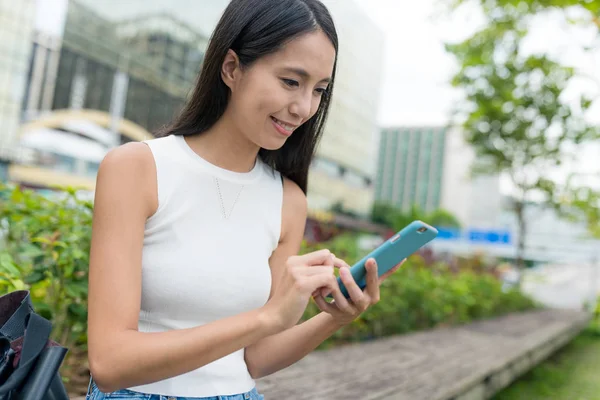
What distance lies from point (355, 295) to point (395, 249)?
4.8 inches

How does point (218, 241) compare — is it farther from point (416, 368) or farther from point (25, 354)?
point (416, 368)

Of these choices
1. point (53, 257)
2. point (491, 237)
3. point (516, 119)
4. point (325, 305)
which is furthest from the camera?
point (491, 237)

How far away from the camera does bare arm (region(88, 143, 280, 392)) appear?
40.2 inches

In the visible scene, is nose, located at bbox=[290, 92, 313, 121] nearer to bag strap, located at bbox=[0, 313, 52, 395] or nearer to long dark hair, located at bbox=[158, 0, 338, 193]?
long dark hair, located at bbox=[158, 0, 338, 193]

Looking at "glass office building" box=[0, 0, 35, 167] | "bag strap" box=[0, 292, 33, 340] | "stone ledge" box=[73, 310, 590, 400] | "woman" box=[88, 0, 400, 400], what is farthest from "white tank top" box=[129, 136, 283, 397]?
"glass office building" box=[0, 0, 35, 167]

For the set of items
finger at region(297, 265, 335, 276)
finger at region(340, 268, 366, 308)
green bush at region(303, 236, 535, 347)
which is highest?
finger at region(297, 265, 335, 276)

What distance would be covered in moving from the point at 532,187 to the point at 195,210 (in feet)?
40.7

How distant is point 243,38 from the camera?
4.19 ft

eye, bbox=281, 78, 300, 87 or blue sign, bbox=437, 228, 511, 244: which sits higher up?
blue sign, bbox=437, 228, 511, 244

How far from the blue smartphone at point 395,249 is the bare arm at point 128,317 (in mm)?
209

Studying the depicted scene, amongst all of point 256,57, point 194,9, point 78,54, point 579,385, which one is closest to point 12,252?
point 256,57

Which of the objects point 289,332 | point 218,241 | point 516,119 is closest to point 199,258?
point 218,241

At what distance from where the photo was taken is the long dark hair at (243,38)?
4.06ft

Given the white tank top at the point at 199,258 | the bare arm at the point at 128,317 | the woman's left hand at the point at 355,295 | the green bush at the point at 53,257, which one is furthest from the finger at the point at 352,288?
the green bush at the point at 53,257
